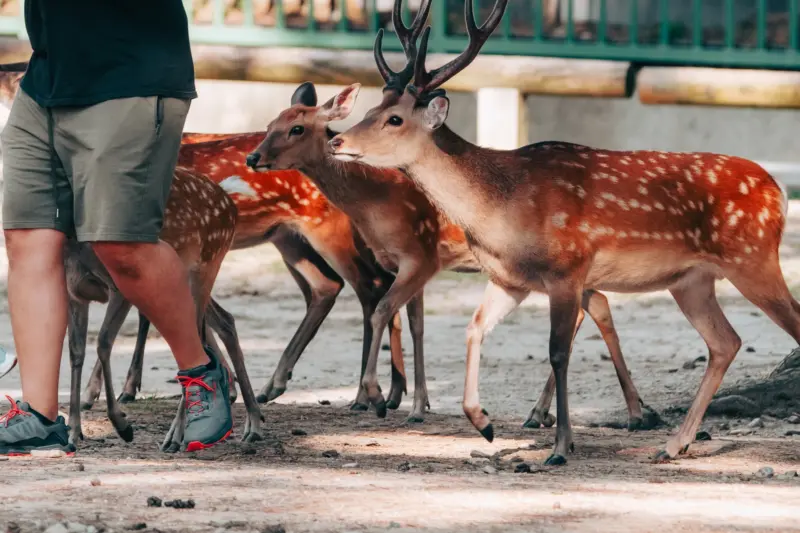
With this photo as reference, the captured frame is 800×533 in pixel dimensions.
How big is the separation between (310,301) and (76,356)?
260 centimetres

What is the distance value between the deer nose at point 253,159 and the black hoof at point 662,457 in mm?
2648

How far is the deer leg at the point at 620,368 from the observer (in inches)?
311

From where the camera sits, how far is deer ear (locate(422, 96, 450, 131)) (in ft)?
23.8

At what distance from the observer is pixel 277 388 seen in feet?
28.8

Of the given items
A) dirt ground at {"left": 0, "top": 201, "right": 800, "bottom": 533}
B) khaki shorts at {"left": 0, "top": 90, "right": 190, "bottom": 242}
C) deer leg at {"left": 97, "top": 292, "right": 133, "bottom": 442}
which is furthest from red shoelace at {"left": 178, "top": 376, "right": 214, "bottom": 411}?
deer leg at {"left": 97, "top": 292, "right": 133, "bottom": 442}

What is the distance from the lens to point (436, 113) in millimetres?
7273

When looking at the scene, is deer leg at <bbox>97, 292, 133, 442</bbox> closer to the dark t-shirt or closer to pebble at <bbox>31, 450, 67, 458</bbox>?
pebble at <bbox>31, 450, 67, 458</bbox>

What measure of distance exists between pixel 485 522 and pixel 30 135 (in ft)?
7.02

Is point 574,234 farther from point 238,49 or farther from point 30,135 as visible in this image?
point 238,49

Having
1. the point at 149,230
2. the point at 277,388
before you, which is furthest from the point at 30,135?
the point at 277,388

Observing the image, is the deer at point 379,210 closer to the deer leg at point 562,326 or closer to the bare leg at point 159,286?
the deer leg at point 562,326

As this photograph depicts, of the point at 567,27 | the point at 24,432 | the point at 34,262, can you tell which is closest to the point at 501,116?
the point at 567,27

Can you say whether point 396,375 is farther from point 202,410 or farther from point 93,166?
point 93,166

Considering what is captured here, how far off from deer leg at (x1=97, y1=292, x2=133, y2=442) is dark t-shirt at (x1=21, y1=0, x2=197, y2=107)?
1401mm
